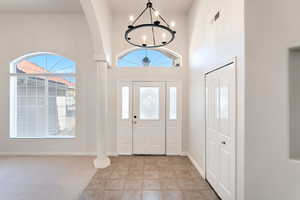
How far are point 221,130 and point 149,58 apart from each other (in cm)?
314

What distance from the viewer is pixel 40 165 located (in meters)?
4.21

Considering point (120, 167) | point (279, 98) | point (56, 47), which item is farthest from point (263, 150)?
point (56, 47)

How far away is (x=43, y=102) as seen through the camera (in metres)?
5.09

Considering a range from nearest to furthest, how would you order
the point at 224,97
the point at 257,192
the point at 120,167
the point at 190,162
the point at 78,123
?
the point at 257,192 < the point at 224,97 < the point at 120,167 < the point at 190,162 < the point at 78,123

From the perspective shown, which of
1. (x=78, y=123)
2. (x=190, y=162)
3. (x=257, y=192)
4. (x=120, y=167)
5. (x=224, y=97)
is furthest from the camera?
(x=78, y=123)

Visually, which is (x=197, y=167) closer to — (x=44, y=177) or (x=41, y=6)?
(x=44, y=177)

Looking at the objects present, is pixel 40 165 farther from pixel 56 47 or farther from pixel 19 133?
pixel 56 47

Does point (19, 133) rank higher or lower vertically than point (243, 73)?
lower

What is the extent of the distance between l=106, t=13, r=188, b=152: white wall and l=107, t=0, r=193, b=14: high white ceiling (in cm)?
21

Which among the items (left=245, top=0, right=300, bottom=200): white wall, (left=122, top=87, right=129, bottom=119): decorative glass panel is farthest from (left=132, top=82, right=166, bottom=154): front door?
(left=245, top=0, right=300, bottom=200): white wall

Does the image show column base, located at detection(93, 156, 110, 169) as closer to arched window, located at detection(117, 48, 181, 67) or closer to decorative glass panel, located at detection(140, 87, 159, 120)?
decorative glass panel, located at detection(140, 87, 159, 120)

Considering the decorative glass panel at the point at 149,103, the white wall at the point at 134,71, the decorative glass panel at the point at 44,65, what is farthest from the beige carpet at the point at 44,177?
the decorative glass panel at the point at 44,65

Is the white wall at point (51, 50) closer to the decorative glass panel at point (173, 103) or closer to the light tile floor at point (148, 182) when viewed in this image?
the light tile floor at point (148, 182)

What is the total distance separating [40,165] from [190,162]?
3.61m
